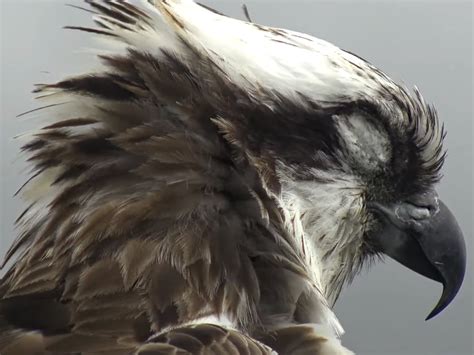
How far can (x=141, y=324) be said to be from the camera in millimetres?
868

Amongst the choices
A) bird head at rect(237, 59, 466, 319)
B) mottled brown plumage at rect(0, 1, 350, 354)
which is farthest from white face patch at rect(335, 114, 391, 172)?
mottled brown plumage at rect(0, 1, 350, 354)

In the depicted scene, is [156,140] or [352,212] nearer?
[156,140]

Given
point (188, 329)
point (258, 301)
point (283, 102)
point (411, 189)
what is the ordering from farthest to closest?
point (411, 189)
point (283, 102)
point (258, 301)
point (188, 329)

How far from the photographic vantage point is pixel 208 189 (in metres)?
0.99

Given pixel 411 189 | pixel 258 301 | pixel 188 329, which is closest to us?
pixel 188 329

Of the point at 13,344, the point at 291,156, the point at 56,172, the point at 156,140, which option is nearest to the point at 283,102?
the point at 291,156

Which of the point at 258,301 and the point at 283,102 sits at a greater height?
the point at 283,102

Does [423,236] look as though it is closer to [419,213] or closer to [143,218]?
[419,213]

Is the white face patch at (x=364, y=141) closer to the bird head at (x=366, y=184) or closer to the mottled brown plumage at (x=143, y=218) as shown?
the bird head at (x=366, y=184)

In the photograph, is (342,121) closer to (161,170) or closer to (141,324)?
(161,170)

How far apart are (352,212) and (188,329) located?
346mm

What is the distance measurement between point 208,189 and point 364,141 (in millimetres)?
231

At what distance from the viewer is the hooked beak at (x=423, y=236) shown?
115 cm

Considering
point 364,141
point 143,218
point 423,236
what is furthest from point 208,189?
point 423,236
